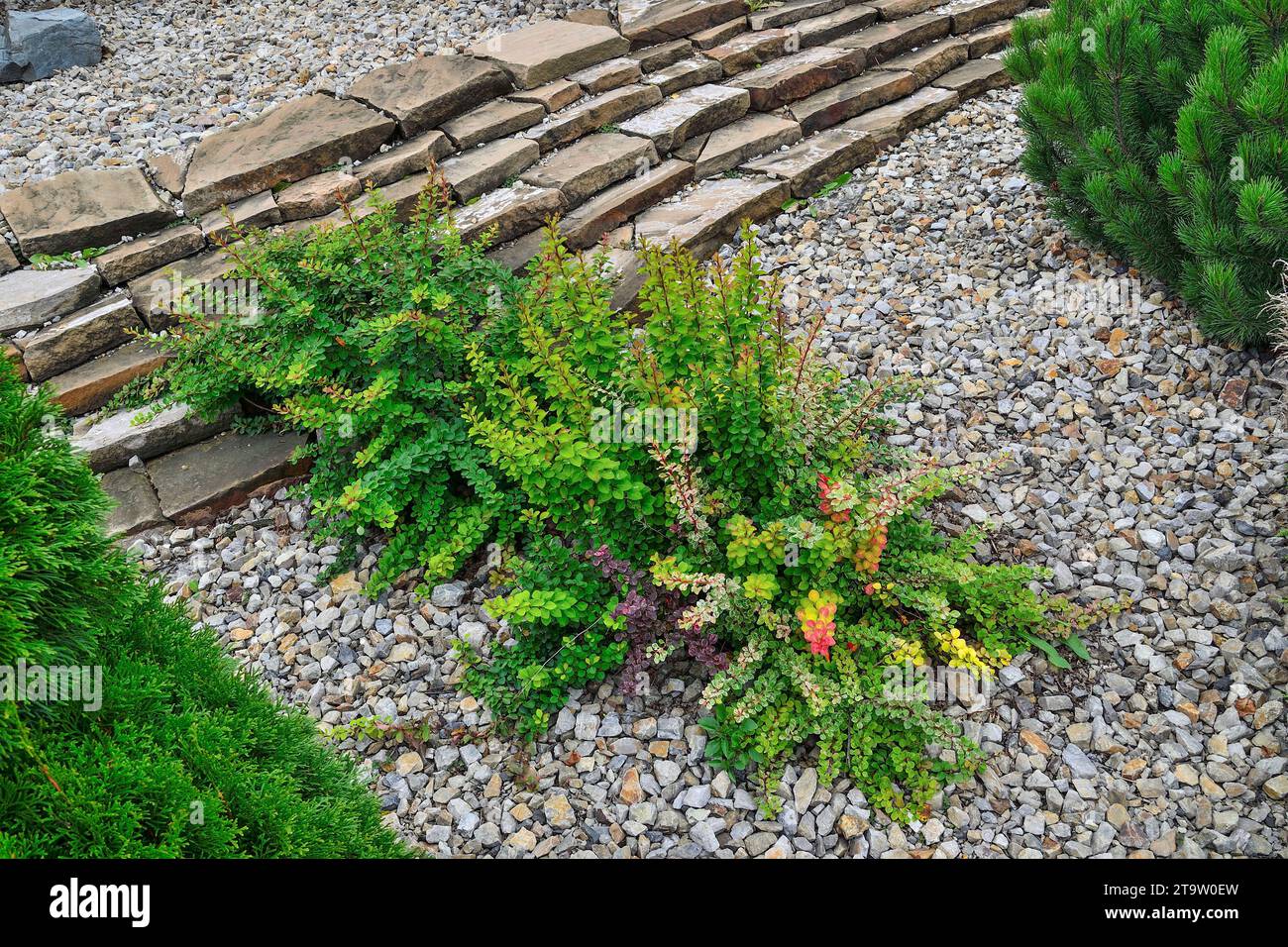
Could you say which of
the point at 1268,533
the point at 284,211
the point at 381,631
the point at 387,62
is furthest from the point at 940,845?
the point at 387,62

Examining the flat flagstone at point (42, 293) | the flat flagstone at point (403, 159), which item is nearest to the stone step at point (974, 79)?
the flat flagstone at point (403, 159)

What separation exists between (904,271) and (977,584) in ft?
7.28

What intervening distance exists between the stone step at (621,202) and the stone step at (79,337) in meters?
2.19

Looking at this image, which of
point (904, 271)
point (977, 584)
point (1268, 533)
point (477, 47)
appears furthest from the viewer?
point (477, 47)

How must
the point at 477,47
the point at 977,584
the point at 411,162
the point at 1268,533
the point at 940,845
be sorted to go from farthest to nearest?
the point at 477,47 < the point at 411,162 < the point at 1268,533 < the point at 977,584 < the point at 940,845

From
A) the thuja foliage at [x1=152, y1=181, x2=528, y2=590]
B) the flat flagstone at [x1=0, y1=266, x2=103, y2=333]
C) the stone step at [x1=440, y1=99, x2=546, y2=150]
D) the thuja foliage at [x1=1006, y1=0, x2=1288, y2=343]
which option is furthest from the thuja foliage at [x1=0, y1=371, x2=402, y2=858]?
the thuja foliage at [x1=1006, y1=0, x2=1288, y2=343]

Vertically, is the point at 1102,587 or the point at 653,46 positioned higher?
the point at 653,46

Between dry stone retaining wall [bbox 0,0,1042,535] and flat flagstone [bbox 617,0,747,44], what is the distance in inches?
0.7

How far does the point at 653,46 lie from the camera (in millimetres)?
6211

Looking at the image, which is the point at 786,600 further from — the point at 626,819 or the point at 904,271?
the point at 904,271

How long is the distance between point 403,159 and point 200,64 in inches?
106

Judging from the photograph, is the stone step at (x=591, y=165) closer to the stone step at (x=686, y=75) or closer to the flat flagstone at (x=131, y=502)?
the stone step at (x=686, y=75)

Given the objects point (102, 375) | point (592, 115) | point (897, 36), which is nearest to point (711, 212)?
point (592, 115)

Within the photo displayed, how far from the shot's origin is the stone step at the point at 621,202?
A: 5.02 m
